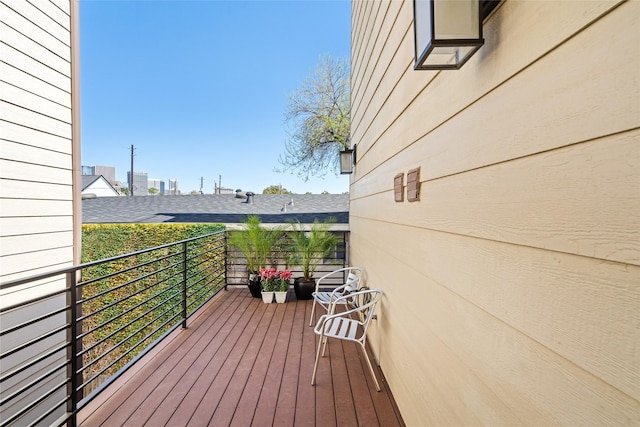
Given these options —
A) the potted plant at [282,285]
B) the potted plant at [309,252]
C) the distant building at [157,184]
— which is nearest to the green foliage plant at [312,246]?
the potted plant at [309,252]

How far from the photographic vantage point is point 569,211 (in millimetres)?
638

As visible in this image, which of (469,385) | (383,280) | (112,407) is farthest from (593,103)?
(112,407)

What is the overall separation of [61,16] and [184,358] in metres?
3.23

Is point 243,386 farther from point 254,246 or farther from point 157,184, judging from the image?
point 157,184

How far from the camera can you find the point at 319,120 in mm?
8523

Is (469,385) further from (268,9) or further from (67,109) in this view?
(268,9)

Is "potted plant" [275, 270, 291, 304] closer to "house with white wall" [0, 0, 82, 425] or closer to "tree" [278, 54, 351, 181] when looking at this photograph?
"house with white wall" [0, 0, 82, 425]

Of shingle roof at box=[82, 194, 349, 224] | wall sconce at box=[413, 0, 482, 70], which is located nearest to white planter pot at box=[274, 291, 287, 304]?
shingle roof at box=[82, 194, 349, 224]

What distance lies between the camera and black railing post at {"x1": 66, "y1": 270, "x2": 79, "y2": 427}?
5.70ft

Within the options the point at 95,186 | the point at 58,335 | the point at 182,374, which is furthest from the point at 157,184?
the point at 182,374

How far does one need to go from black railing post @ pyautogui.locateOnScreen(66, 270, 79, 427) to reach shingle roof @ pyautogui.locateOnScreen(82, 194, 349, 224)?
19.6 feet

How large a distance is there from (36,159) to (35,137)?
0.18 meters

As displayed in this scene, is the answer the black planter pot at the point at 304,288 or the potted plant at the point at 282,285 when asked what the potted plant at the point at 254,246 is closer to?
the potted plant at the point at 282,285

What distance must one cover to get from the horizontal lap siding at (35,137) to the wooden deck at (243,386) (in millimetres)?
1319
